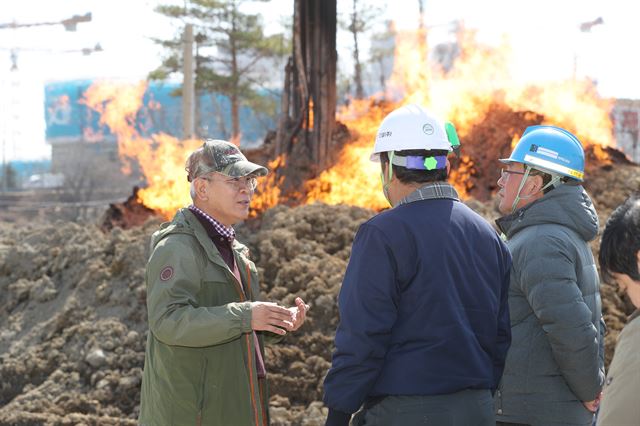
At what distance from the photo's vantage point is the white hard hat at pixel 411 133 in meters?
3.27

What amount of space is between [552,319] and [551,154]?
2.82 ft

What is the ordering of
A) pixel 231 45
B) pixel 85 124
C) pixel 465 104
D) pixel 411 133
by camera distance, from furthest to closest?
pixel 85 124, pixel 231 45, pixel 465 104, pixel 411 133

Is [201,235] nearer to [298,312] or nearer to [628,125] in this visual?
[298,312]

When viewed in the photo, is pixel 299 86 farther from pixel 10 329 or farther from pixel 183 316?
pixel 183 316

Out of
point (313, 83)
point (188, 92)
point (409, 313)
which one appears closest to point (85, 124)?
point (188, 92)

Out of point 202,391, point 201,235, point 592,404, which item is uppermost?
point 201,235

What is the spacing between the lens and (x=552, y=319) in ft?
12.2

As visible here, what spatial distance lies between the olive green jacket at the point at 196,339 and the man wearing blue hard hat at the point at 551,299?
3.94ft

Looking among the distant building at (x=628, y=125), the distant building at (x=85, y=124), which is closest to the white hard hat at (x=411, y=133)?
the distant building at (x=628, y=125)

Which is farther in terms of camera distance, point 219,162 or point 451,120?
point 451,120

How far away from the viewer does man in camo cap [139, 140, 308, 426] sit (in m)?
3.69

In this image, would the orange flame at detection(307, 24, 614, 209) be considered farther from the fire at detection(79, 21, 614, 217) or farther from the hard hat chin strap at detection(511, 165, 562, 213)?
the hard hat chin strap at detection(511, 165, 562, 213)

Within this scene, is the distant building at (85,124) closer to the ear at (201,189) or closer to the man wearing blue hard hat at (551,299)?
the ear at (201,189)

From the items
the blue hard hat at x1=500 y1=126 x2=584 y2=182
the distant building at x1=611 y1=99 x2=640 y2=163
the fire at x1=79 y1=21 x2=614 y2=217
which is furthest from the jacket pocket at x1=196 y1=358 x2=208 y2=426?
the distant building at x1=611 y1=99 x2=640 y2=163
